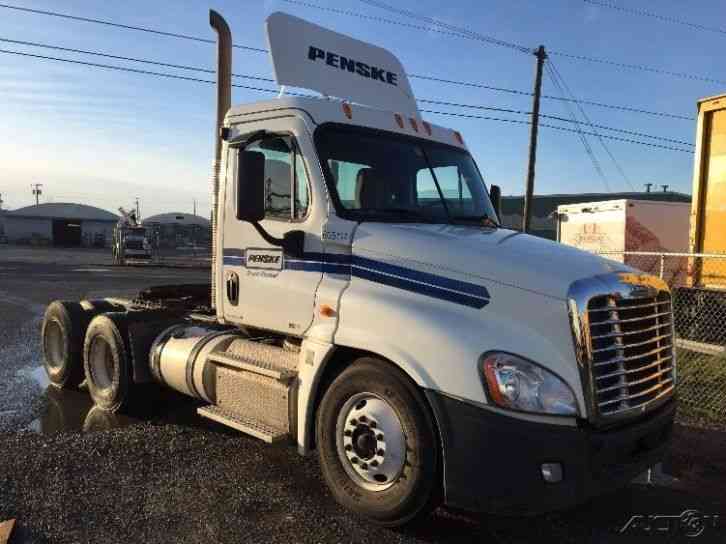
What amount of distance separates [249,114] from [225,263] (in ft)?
4.05

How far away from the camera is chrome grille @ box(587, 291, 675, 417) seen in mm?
3439

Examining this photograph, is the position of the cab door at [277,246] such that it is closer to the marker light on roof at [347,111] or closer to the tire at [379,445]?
the marker light on roof at [347,111]

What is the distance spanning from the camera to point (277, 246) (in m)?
4.66

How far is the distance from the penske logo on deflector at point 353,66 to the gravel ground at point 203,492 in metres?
3.37

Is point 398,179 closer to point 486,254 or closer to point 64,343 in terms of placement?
point 486,254

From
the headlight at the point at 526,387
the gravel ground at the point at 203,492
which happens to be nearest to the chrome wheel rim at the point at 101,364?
the gravel ground at the point at 203,492

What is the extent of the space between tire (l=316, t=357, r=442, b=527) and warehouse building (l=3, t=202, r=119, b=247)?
227ft

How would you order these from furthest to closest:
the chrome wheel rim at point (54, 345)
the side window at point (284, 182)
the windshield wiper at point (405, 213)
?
1. the chrome wheel rim at point (54, 345)
2. the side window at point (284, 182)
3. the windshield wiper at point (405, 213)

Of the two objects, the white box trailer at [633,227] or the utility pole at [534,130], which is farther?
the utility pole at [534,130]

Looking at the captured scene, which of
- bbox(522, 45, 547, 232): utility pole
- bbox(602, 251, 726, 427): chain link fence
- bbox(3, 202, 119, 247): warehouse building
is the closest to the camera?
bbox(602, 251, 726, 427): chain link fence

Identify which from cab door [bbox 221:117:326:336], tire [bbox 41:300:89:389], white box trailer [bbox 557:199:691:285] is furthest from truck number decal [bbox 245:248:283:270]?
white box trailer [bbox 557:199:691:285]

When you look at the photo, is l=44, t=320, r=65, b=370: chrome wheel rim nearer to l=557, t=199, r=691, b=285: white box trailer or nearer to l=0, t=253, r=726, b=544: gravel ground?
l=0, t=253, r=726, b=544: gravel ground

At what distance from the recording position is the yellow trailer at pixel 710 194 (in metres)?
10.8

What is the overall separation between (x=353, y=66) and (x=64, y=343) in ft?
15.2
